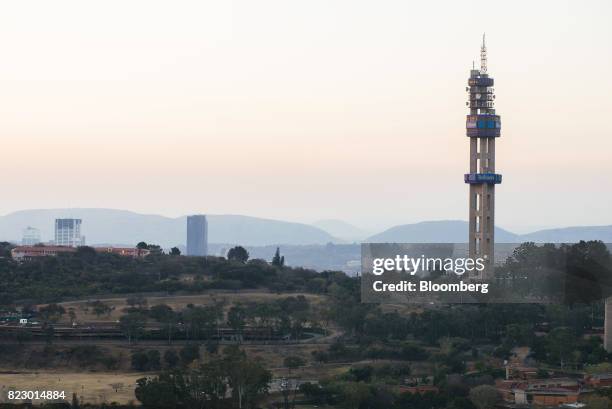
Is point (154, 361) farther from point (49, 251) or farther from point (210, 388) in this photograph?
point (49, 251)

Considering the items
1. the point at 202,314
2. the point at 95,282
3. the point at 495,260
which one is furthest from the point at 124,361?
the point at 495,260

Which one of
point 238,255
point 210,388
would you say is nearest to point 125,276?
point 238,255

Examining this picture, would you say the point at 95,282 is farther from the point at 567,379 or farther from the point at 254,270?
the point at 567,379

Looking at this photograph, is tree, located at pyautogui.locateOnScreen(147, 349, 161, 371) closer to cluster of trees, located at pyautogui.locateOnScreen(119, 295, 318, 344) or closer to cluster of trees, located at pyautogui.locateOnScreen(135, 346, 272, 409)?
cluster of trees, located at pyautogui.locateOnScreen(119, 295, 318, 344)

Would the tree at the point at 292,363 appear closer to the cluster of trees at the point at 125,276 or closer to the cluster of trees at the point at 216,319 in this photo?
the cluster of trees at the point at 216,319

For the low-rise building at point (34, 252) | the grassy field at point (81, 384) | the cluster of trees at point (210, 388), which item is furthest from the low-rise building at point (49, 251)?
the cluster of trees at point (210, 388)

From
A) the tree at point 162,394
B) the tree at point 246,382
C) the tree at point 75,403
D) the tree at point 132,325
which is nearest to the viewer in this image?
the tree at point 162,394
